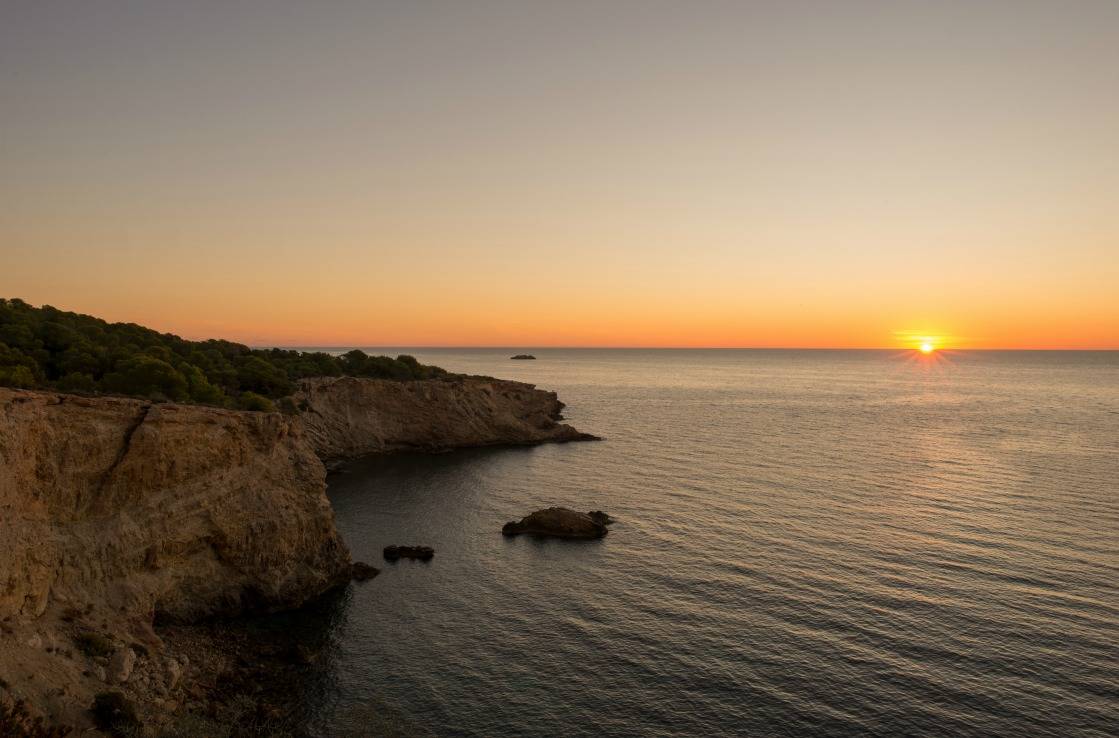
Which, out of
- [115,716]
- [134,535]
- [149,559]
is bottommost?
[115,716]

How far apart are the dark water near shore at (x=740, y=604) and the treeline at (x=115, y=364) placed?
16536mm

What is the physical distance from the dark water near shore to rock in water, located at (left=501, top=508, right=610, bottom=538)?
1.77 metres

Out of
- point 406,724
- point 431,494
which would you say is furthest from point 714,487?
point 406,724

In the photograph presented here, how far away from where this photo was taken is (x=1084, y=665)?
3203cm

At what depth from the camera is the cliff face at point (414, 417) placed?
90.2 metres

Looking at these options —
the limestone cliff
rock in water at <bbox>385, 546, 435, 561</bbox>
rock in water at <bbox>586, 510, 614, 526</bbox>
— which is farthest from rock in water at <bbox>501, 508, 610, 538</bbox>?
the limestone cliff

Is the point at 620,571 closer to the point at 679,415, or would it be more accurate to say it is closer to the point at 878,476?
the point at 878,476

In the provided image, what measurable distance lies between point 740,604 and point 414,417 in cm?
6864

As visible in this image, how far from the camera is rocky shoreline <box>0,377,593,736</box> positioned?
26.1 m

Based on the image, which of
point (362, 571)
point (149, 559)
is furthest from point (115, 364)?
point (362, 571)

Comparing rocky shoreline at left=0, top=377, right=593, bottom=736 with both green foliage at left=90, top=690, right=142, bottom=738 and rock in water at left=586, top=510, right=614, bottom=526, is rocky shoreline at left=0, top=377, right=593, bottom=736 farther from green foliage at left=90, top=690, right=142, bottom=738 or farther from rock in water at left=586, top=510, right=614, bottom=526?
rock in water at left=586, top=510, right=614, bottom=526

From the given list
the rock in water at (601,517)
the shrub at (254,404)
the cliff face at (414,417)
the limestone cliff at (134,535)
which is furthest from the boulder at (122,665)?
the cliff face at (414,417)

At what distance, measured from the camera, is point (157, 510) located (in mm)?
35375

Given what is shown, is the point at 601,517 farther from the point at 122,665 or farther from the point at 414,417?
the point at 414,417
